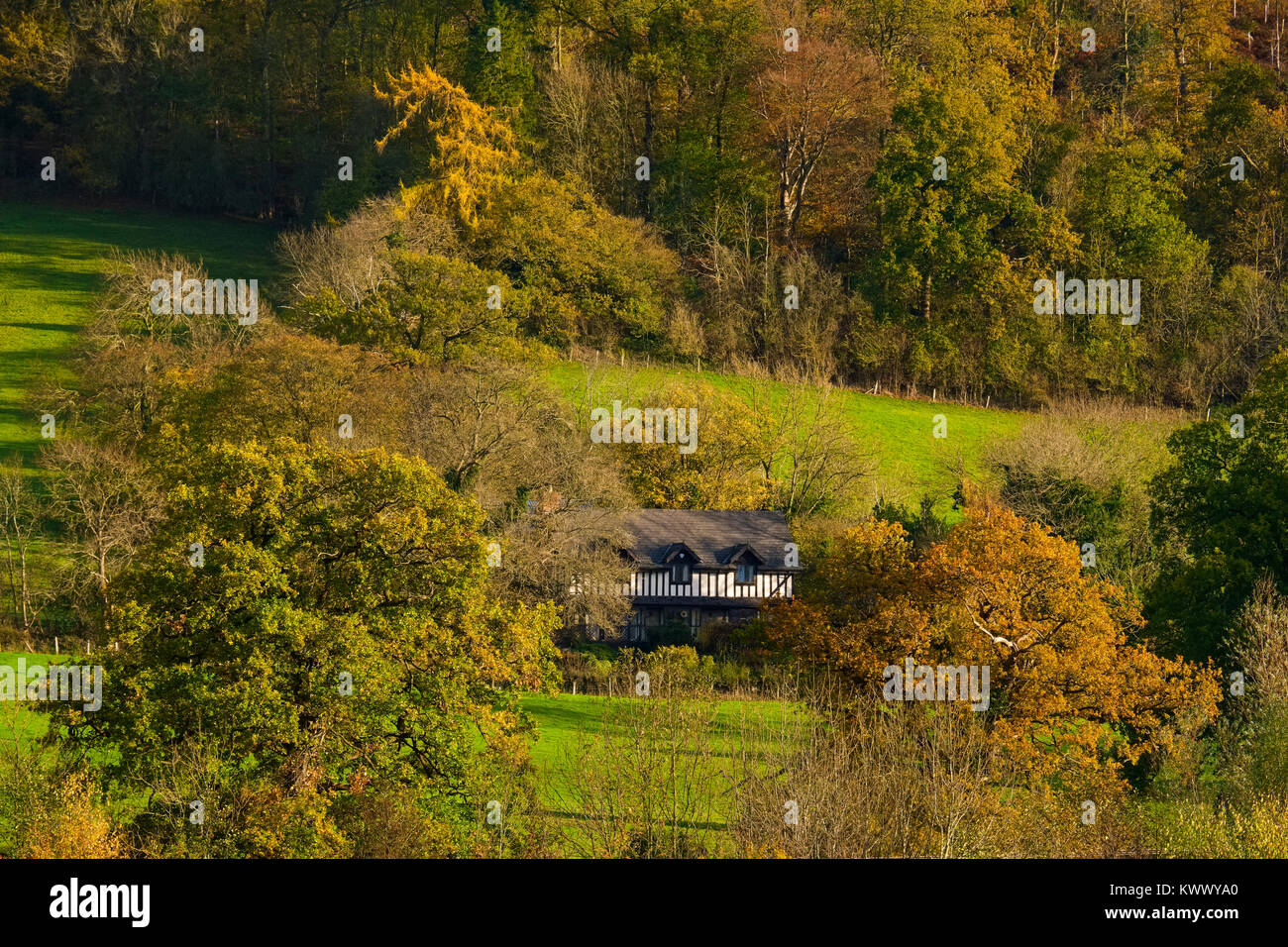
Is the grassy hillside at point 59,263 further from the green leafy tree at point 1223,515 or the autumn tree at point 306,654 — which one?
the green leafy tree at point 1223,515

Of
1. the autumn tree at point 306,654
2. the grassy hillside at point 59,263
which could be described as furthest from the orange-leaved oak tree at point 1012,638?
the grassy hillside at point 59,263

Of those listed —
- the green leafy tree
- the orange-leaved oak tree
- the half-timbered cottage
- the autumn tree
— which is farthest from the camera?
the half-timbered cottage

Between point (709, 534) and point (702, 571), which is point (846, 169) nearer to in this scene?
point (709, 534)

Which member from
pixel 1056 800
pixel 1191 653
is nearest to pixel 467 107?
pixel 1191 653

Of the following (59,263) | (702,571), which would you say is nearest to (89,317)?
(59,263)

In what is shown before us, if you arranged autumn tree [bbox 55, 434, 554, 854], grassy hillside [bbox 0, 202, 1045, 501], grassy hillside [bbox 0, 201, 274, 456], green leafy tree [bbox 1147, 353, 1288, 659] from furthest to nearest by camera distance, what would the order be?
grassy hillside [bbox 0, 201, 274, 456] → grassy hillside [bbox 0, 202, 1045, 501] → green leafy tree [bbox 1147, 353, 1288, 659] → autumn tree [bbox 55, 434, 554, 854]

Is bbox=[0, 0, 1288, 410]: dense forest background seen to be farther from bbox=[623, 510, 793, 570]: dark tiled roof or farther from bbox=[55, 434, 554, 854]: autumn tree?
bbox=[55, 434, 554, 854]: autumn tree

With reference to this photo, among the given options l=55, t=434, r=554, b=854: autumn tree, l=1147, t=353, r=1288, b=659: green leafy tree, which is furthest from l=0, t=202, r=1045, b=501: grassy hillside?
l=55, t=434, r=554, b=854: autumn tree

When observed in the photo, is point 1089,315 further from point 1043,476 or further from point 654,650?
point 654,650
